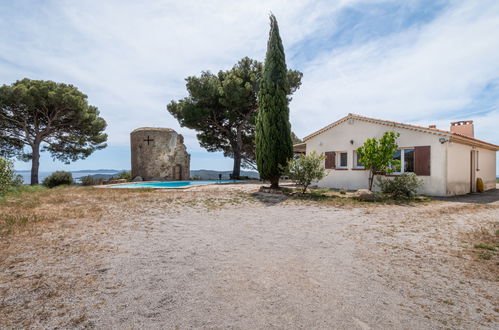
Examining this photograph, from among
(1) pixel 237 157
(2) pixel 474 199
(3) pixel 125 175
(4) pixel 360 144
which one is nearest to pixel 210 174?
(1) pixel 237 157

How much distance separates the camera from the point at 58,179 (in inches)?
656

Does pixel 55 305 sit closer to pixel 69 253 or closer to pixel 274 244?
pixel 69 253

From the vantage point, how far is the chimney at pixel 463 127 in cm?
1565

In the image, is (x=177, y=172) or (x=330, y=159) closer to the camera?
(x=330, y=159)

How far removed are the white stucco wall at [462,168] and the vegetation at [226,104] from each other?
12717 mm

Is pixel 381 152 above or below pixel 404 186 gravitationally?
above

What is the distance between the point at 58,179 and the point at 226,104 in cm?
1288

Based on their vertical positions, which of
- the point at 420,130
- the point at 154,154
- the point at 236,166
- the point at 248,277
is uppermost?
the point at 420,130

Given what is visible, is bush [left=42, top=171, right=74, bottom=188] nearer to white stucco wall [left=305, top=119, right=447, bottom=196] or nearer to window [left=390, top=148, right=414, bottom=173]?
white stucco wall [left=305, top=119, right=447, bottom=196]

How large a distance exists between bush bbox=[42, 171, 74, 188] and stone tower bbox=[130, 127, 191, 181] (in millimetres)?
5316

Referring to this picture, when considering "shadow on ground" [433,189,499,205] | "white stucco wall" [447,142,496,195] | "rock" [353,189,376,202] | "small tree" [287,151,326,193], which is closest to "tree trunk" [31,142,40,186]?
"small tree" [287,151,326,193]

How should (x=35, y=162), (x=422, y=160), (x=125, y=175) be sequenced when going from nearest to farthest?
1. (x=422, y=160)
2. (x=35, y=162)
3. (x=125, y=175)

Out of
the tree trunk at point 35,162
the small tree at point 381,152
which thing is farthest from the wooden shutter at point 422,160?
the tree trunk at point 35,162

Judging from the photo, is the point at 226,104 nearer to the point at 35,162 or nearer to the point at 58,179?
the point at 58,179
